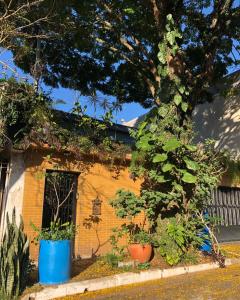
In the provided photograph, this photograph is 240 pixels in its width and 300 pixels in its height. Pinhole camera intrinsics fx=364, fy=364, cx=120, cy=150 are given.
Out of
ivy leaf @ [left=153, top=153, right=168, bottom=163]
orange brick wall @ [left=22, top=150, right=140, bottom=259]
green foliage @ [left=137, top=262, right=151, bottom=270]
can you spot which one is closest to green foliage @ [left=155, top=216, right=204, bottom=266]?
green foliage @ [left=137, top=262, right=151, bottom=270]

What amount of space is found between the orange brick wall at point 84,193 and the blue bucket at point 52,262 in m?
2.43

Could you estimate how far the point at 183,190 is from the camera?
9773 mm

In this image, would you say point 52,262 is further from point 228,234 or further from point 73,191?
point 228,234

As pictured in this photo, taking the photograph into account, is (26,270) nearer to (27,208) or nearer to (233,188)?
(27,208)

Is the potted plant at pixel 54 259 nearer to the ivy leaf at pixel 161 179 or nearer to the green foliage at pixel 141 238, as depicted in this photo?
the green foliage at pixel 141 238

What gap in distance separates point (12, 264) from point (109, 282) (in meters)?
2.16

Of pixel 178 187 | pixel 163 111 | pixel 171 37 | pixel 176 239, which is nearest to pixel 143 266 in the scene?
pixel 176 239

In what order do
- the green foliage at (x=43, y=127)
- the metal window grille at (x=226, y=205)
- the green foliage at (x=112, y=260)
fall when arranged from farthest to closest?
the metal window grille at (x=226, y=205) < the green foliage at (x=43, y=127) < the green foliage at (x=112, y=260)

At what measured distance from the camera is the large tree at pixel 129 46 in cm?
1099

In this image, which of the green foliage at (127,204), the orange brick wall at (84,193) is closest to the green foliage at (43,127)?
the orange brick wall at (84,193)

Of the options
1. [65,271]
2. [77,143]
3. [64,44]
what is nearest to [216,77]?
[64,44]

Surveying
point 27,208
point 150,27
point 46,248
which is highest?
point 150,27

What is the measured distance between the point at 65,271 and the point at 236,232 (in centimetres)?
1026

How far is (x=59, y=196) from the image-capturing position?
10164mm
